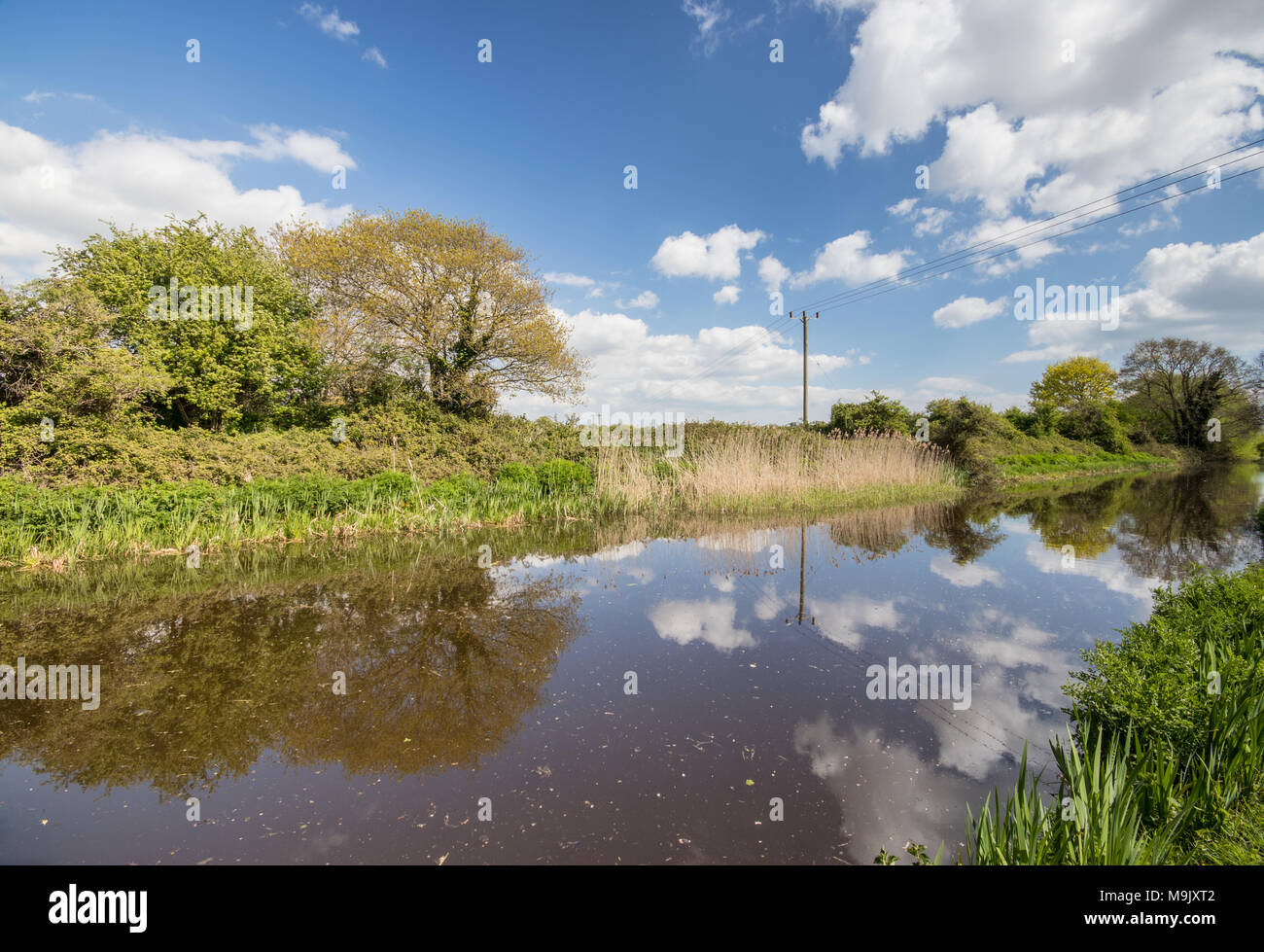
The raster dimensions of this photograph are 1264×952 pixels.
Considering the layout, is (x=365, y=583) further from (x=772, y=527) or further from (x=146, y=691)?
(x=772, y=527)

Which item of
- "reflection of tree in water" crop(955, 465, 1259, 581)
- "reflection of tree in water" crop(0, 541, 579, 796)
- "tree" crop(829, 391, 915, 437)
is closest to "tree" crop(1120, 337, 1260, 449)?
"reflection of tree in water" crop(955, 465, 1259, 581)

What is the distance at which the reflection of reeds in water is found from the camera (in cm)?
1247

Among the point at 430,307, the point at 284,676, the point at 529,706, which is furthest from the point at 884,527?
the point at 430,307

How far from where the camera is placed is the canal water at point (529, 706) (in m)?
2.36

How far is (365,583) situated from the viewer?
21.0ft

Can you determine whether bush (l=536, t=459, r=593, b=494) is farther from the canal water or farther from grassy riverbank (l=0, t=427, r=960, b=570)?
the canal water

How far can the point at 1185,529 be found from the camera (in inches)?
427

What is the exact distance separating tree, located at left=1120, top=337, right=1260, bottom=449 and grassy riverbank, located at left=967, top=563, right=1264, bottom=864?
4384cm

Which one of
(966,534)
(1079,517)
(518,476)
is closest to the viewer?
(966,534)

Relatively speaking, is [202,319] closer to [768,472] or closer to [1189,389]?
[768,472]

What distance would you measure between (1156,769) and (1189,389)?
47006mm

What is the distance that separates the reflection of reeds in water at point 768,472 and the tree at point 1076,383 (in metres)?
28.4

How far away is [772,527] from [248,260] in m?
15.7
